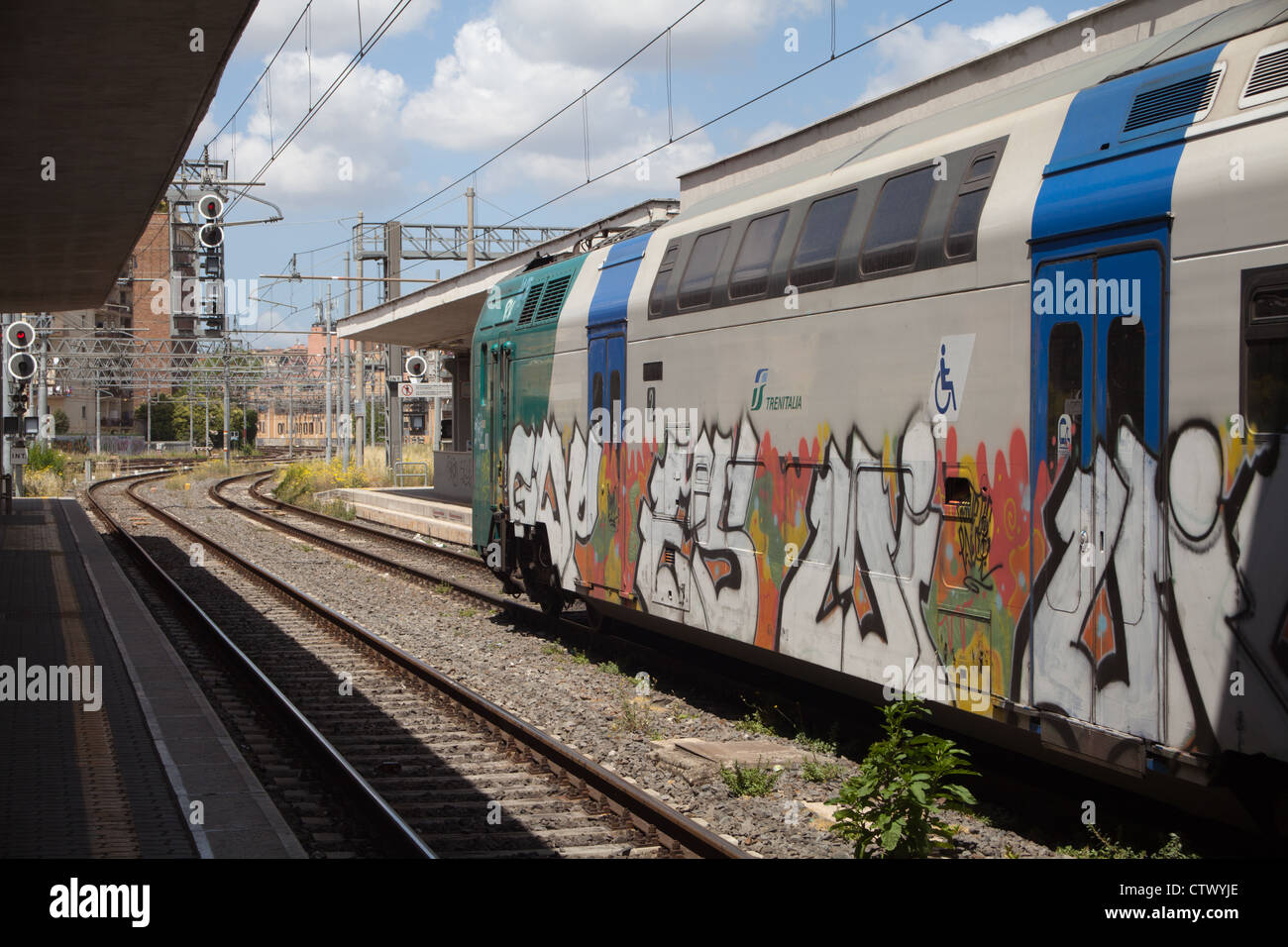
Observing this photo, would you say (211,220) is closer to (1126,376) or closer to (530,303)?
(530,303)

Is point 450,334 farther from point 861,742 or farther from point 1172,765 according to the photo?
point 1172,765

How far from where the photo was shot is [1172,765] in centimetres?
554

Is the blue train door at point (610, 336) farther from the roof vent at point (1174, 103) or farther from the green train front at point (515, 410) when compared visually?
the roof vent at point (1174, 103)

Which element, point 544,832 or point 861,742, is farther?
point 861,742

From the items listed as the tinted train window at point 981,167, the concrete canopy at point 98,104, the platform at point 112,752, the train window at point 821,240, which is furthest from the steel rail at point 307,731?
the concrete canopy at point 98,104

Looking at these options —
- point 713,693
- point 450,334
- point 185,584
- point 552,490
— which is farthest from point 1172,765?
point 450,334

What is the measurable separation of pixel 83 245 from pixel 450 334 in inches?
661

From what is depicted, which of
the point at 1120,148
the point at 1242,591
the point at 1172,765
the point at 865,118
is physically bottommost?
the point at 1172,765

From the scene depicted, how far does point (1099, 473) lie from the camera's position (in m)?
6.00

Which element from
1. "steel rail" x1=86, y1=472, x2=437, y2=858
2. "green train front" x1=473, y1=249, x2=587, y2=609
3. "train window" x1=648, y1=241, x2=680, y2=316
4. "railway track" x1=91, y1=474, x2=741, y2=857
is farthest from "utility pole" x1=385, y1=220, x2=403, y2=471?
"train window" x1=648, y1=241, x2=680, y2=316

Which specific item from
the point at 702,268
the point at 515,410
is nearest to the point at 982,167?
the point at 702,268

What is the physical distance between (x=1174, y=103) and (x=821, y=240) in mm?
2826

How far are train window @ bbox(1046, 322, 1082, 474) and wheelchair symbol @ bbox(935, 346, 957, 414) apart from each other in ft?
2.53
